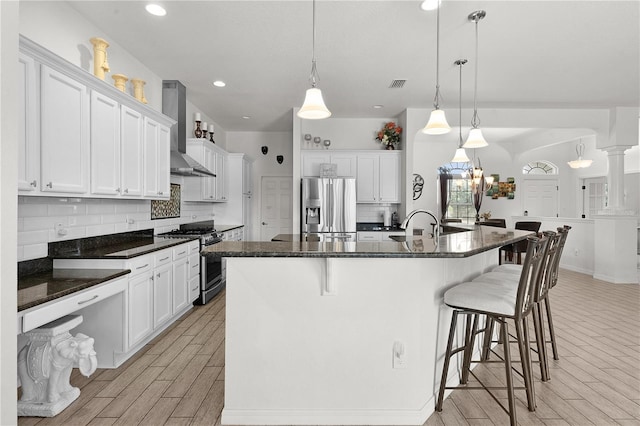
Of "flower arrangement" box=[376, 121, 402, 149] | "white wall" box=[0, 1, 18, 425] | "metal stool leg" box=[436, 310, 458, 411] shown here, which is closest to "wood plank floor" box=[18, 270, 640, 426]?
"metal stool leg" box=[436, 310, 458, 411]

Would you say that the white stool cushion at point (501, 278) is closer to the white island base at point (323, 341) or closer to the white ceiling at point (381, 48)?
the white island base at point (323, 341)

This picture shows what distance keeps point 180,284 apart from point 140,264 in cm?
93

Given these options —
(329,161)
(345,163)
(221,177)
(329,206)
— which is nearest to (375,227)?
(329,206)

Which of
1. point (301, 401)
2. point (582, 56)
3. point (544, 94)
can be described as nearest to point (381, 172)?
point (544, 94)

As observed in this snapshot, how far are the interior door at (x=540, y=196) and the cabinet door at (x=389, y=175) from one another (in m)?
5.59

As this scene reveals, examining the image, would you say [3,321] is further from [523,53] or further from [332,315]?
[523,53]

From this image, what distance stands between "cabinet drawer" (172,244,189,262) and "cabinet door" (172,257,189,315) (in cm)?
4

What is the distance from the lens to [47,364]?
2115 millimetres

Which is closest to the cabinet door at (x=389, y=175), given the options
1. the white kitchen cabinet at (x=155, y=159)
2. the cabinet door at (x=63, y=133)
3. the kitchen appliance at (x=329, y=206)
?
the kitchen appliance at (x=329, y=206)

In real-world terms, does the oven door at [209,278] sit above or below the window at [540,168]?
below

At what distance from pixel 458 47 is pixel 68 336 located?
162 inches

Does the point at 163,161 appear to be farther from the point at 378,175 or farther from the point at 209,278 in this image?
the point at 378,175

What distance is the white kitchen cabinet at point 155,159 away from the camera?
359 centimetres

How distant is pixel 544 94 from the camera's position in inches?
200
